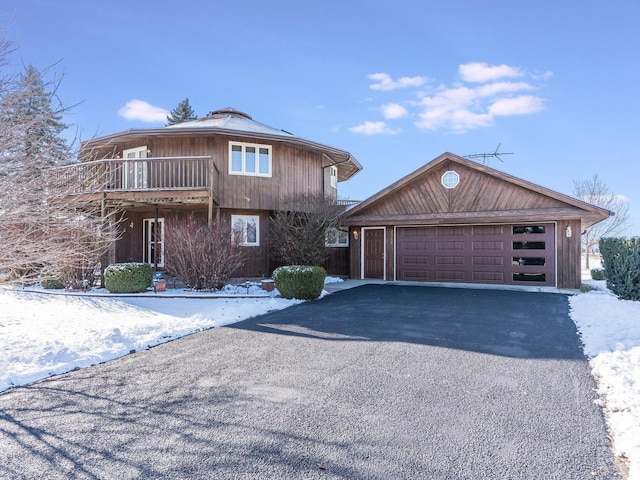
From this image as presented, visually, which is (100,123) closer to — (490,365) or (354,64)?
(490,365)

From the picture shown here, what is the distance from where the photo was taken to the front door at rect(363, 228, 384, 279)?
15.1 meters

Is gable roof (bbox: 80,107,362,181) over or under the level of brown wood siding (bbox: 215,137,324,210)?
over

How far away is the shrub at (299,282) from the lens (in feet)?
31.8

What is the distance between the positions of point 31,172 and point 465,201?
12.5 m

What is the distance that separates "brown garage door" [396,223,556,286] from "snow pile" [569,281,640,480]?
154 inches

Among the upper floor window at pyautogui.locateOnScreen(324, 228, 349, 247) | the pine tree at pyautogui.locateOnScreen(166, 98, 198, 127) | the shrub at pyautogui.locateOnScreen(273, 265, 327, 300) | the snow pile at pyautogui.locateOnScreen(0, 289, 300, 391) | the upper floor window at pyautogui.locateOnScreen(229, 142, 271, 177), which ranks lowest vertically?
the snow pile at pyautogui.locateOnScreen(0, 289, 300, 391)

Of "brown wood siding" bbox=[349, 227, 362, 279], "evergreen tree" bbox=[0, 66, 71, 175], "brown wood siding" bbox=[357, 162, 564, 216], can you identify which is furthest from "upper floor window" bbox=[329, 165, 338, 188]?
"evergreen tree" bbox=[0, 66, 71, 175]

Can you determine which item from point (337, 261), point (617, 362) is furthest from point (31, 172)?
point (337, 261)

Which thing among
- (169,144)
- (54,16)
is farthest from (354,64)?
(54,16)

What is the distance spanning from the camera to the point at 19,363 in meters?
4.72

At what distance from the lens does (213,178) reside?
12.2 m

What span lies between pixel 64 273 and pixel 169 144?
19.1 ft

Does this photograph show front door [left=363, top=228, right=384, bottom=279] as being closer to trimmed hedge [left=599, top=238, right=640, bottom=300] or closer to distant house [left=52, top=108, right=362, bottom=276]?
distant house [left=52, top=108, right=362, bottom=276]

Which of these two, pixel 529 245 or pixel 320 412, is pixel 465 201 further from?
pixel 320 412
